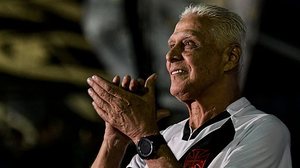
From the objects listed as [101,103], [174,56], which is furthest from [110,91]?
[174,56]

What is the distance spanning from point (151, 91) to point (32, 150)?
10.7 feet

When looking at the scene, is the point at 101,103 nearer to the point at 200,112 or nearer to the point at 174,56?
the point at 174,56

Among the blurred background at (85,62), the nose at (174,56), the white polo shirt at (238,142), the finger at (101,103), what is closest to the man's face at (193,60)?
the nose at (174,56)

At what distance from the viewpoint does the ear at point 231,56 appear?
2.72m

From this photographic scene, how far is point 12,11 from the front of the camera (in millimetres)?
6531

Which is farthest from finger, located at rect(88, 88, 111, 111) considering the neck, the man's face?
the neck

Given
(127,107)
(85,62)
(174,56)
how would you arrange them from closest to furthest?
(127,107), (174,56), (85,62)

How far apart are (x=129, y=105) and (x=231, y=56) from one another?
0.43 metres

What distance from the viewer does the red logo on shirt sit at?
2.56 meters

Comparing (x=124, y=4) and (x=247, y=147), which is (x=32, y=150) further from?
(x=247, y=147)

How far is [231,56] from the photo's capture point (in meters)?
2.73

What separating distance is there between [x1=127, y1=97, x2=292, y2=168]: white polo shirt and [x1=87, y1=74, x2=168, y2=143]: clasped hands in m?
0.19

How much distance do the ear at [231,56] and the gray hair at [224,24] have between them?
0.07 ft

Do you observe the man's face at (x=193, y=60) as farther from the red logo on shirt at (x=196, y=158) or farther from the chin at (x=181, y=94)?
the red logo on shirt at (x=196, y=158)
